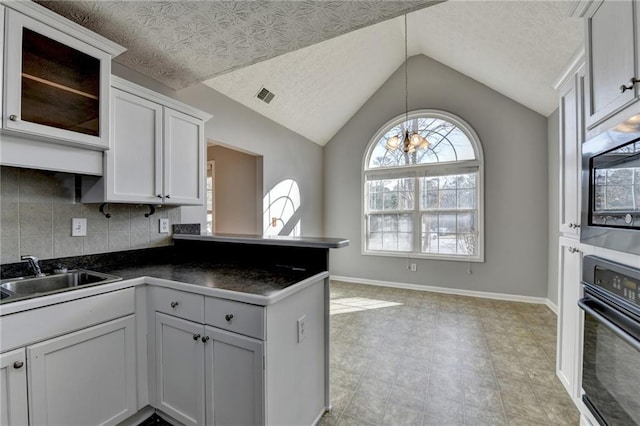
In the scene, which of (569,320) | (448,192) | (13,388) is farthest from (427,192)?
(13,388)

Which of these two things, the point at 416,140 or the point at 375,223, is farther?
the point at 375,223

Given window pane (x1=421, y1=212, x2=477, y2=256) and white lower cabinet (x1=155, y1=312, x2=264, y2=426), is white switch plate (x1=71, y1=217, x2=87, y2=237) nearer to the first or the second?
white lower cabinet (x1=155, y1=312, x2=264, y2=426)

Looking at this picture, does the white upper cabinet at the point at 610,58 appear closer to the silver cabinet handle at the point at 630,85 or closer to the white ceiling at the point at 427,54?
the silver cabinet handle at the point at 630,85

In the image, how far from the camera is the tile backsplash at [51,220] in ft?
5.23

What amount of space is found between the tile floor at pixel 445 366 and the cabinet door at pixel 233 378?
0.66 m

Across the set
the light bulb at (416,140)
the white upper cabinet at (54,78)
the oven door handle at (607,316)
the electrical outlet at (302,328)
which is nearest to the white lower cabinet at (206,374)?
the electrical outlet at (302,328)

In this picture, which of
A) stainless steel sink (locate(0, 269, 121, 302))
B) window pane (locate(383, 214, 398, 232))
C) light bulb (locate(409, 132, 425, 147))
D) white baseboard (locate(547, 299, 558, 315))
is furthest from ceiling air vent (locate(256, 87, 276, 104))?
white baseboard (locate(547, 299, 558, 315))

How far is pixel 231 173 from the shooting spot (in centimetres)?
434

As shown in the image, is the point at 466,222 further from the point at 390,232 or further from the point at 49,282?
the point at 49,282

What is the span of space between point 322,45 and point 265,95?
910 millimetres

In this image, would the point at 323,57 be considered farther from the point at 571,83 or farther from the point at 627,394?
the point at 627,394

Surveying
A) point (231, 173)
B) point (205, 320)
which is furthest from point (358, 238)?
point (205, 320)

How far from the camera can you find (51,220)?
69.3 inches

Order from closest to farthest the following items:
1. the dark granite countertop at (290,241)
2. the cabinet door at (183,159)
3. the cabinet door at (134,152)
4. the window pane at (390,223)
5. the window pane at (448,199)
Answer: the dark granite countertop at (290,241) < the cabinet door at (134,152) < the cabinet door at (183,159) < the window pane at (448,199) < the window pane at (390,223)
